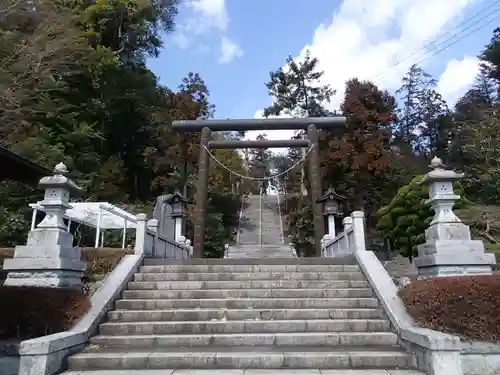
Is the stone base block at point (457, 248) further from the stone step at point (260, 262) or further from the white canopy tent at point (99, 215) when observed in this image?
the white canopy tent at point (99, 215)

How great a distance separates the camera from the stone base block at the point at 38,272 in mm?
6355

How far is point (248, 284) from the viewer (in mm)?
7750

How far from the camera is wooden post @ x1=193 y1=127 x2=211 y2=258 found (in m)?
13.1

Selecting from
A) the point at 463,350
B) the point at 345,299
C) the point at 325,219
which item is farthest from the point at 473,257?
the point at 325,219

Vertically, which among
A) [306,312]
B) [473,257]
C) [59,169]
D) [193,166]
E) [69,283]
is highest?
[193,166]

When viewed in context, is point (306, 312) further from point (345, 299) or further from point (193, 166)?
point (193, 166)

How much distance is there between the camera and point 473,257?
631 centimetres

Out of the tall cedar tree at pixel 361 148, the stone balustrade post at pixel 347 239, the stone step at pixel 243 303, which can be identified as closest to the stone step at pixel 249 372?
the stone step at pixel 243 303

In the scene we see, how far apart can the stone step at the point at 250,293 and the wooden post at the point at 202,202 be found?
541 cm

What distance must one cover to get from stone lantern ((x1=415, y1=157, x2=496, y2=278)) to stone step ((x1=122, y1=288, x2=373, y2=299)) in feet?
4.40

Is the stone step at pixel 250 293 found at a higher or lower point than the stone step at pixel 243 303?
higher

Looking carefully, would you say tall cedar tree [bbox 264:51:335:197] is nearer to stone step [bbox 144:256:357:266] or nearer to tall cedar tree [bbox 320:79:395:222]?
tall cedar tree [bbox 320:79:395:222]

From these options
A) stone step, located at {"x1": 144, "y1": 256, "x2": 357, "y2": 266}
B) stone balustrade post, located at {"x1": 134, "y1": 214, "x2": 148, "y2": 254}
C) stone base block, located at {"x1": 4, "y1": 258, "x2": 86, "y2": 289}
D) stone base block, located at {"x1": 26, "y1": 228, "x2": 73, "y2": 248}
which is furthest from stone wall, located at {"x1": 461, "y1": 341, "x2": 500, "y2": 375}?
stone balustrade post, located at {"x1": 134, "y1": 214, "x2": 148, "y2": 254}

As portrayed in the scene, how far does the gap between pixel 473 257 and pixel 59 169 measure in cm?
711
